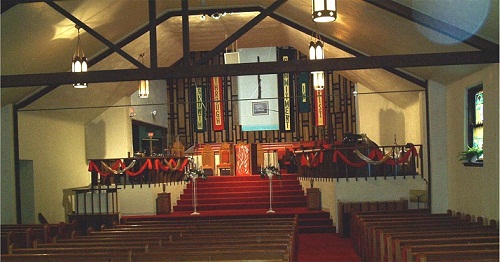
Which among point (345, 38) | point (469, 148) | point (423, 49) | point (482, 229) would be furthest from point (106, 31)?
point (482, 229)

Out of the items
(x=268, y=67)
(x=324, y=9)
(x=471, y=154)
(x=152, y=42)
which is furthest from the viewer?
(x=471, y=154)

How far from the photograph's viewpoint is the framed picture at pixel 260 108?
76.4ft

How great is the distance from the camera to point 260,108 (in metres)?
23.3

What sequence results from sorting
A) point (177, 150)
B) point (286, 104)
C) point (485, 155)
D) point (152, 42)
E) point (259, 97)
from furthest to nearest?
point (259, 97), point (286, 104), point (177, 150), point (485, 155), point (152, 42)

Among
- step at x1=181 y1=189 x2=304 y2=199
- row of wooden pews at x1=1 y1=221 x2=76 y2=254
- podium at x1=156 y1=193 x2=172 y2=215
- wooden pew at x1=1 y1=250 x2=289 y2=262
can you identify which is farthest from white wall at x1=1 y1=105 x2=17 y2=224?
wooden pew at x1=1 y1=250 x2=289 y2=262

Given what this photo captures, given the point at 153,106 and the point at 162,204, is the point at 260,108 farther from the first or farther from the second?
the point at 162,204

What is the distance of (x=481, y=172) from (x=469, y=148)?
2.25 ft

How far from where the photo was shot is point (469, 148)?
1098cm

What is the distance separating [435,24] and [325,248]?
5.01 meters

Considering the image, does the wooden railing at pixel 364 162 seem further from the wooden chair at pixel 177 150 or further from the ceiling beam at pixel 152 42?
the ceiling beam at pixel 152 42

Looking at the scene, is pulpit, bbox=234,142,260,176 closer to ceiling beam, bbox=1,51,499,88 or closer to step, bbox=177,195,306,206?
step, bbox=177,195,306,206

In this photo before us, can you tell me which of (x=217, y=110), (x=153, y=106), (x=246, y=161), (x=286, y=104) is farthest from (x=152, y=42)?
(x=153, y=106)

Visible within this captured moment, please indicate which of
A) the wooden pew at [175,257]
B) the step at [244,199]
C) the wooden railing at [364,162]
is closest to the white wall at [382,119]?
the wooden railing at [364,162]

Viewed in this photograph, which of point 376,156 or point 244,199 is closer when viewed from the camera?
point 376,156
